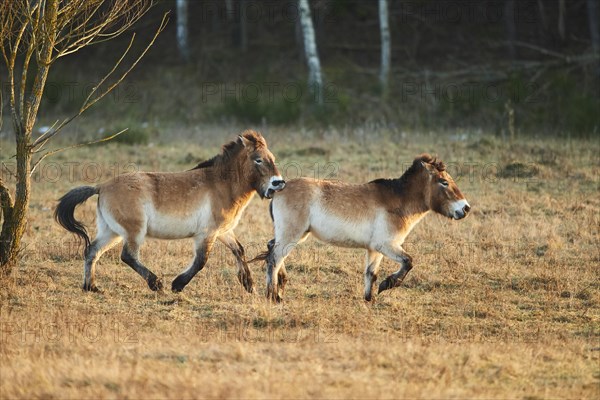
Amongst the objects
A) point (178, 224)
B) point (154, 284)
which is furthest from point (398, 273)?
point (154, 284)

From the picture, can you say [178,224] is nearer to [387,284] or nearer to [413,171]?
[387,284]

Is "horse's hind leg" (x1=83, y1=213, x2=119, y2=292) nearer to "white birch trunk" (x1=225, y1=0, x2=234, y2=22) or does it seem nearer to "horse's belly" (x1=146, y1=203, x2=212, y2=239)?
"horse's belly" (x1=146, y1=203, x2=212, y2=239)

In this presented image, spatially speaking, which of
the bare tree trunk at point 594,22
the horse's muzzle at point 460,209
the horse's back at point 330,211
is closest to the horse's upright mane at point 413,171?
the horse's back at point 330,211

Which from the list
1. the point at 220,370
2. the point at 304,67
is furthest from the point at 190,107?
the point at 220,370

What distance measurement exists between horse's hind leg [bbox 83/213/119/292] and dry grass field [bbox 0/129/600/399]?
18 centimetres

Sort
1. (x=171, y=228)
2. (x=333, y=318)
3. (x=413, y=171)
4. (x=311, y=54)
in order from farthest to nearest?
1. (x=311, y=54)
2. (x=413, y=171)
3. (x=171, y=228)
4. (x=333, y=318)

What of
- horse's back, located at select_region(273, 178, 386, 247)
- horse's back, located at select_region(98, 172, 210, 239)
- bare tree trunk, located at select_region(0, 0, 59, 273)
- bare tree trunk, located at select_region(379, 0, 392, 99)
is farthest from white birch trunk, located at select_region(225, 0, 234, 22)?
horse's back, located at select_region(273, 178, 386, 247)

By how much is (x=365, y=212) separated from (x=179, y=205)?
7.14ft

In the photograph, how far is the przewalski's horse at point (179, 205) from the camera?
9.94 metres

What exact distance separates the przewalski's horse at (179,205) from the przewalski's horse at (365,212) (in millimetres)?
349

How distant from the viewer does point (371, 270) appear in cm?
1003

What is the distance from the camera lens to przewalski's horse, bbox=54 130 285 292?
32.6 ft

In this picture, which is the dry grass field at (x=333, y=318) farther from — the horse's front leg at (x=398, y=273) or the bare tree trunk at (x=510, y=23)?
the bare tree trunk at (x=510, y=23)

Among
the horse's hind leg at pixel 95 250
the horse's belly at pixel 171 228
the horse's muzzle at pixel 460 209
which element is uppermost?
the horse's muzzle at pixel 460 209
